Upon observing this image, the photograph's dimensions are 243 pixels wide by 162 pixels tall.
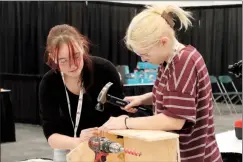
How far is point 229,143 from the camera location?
1.94 m

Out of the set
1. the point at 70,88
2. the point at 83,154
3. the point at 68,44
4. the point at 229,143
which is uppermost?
the point at 68,44

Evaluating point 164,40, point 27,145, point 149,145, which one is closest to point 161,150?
point 149,145

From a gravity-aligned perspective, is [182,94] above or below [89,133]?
above

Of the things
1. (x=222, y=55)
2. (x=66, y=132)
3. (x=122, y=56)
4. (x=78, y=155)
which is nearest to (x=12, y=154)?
(x=66, y=132)

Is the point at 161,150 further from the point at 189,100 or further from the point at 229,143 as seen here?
the point at 229,143

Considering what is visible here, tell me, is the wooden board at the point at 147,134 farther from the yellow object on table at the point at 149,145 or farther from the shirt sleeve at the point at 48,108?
the shirt sleeve at the point at 48,108

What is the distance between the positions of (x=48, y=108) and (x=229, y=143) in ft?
2.99

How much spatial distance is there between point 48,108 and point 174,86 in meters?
0.61

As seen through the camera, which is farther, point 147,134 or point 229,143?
point 229,143

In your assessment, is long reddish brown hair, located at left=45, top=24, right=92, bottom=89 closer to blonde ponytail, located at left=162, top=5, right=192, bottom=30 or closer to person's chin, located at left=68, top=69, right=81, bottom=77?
person's chin, located at left=68, top=69, right=81, bottom=77

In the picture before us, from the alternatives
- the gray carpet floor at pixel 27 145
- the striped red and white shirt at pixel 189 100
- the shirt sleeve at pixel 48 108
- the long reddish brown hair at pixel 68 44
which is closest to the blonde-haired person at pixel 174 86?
the striped red and white shirt at pixel 189 100

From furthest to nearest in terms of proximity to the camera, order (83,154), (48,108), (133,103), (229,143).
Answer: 1. (229,143)
2. (48,108)
3. (133,103)
4. (83,154)

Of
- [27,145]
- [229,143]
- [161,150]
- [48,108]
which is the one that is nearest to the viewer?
[161,150]

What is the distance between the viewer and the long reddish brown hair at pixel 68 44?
→ 134 cm
